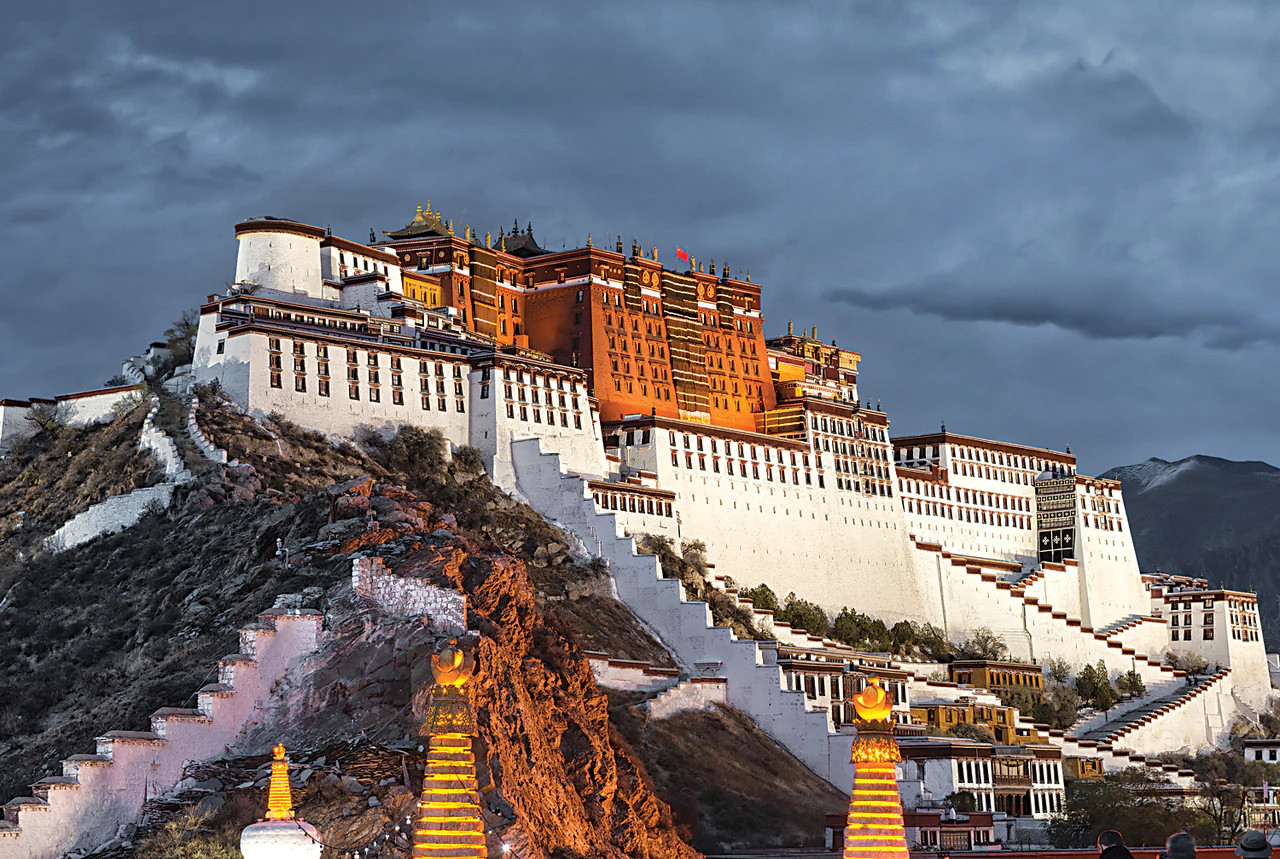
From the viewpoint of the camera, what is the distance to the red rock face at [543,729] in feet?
156

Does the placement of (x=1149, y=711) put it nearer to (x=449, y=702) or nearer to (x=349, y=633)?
(x=349, y=633)

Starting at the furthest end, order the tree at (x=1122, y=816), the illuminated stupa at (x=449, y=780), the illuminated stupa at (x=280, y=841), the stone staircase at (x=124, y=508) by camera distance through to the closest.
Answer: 1. the stone staircase at (x=124, y=508)
2. the tree at (x=1122, y=816)
3. the illuminated stupa at (x=280, y=841)
4. the illuminated stupa at (x=449, y=780)

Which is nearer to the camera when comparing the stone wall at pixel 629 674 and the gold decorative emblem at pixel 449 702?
the gold decorative emblem at pixel 449 702

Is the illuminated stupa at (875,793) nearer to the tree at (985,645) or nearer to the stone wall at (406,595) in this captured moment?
the stone wall at (406,595)

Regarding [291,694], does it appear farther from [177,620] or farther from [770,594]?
[770,594]

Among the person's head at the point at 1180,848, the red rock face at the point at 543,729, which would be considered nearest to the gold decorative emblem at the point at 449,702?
the person's head at the point at 1180,848

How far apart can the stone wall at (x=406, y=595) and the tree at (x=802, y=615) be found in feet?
111

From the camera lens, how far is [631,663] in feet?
227

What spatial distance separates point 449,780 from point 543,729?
114 feet

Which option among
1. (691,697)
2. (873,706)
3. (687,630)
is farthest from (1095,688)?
(873,706)

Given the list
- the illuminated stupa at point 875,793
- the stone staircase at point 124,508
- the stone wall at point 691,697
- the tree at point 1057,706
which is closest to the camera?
the illuminated stupa at point 875,793

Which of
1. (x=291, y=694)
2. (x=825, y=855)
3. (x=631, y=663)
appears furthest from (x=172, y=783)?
(x=631, y=663)

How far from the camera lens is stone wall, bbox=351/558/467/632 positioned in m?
50.3

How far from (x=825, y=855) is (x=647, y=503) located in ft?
82.8
